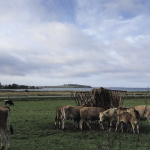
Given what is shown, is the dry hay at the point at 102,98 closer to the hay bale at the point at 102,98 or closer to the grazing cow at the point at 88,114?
the hay bale at the point at 102,98

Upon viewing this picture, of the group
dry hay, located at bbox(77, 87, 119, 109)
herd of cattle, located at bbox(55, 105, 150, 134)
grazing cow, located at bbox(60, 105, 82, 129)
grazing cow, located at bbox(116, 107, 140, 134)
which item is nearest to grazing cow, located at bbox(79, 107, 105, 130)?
herd of cattle, located at bbox(55, 105, 150, 134)

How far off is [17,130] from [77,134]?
13.4 ft

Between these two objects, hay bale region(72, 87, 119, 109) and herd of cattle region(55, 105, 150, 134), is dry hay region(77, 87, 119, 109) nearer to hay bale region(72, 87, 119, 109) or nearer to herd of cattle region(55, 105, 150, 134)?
hay bale region(72, 87, 119, 109)

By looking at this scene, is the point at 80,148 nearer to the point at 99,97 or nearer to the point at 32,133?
the point at 32,133

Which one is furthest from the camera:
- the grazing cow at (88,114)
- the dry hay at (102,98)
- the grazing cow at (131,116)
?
the dry hay at (102,98)

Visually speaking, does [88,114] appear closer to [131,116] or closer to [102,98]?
[102,98]

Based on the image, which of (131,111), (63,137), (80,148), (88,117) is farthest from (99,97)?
(80,148)

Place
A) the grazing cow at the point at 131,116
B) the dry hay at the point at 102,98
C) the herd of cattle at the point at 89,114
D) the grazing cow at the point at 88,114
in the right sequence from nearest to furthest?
the grazing cow at the point at 131,116 → the herd of cattle at the point at 89,114 → the grazing cow at the point at 88,114 → the dry hay at the point at 102,98

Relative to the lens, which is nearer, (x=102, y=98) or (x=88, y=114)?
(x=88, y=114)

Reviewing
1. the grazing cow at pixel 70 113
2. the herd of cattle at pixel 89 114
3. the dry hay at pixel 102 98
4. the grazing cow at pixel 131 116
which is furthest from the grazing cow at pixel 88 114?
the grazing cow at pixel 131 116

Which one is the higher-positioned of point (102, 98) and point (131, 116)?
point (102, 98)

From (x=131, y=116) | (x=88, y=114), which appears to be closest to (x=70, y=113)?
(x=88, y=114)

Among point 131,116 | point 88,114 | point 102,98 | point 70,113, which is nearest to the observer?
point 131,116

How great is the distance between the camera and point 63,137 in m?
9.79
